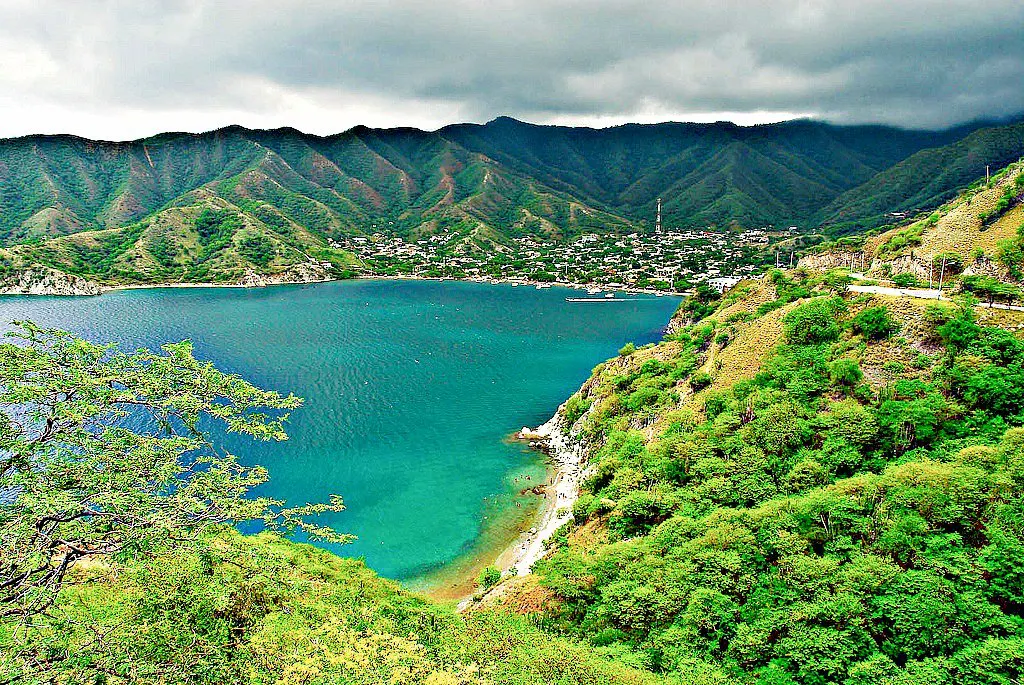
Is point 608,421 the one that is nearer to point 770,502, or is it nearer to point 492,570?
point 492,570

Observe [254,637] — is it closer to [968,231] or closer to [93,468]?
[93,468]

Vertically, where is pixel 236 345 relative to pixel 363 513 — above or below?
above

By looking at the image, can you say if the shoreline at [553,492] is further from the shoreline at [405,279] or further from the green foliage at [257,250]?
the green foliage at [257,250]

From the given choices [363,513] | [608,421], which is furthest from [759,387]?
[363,513]

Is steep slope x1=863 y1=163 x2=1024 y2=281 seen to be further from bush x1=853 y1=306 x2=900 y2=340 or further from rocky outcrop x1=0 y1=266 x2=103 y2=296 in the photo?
rocky outcrop x1=0 y1=266 x2=103 y2=296

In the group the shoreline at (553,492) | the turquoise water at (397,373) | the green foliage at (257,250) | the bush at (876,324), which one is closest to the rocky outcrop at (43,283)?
the turquoise water at (397,373)

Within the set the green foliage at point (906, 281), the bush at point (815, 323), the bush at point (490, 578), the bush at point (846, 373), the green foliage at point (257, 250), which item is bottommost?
the bush at point (490, 578)
